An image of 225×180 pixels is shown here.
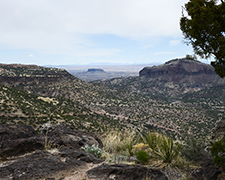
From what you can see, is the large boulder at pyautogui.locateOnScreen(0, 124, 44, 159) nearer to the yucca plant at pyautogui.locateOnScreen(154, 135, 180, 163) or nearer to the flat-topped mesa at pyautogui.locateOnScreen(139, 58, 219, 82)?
the yucca plant at pyautogui.locateOnScreen(154, 135, 180, 163)

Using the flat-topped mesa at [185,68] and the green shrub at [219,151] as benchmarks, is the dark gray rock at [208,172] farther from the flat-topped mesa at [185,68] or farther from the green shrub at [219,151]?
the flat-topped mesa at [185,68]

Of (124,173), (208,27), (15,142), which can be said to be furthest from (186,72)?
(15,142)

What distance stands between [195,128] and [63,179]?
47.7m

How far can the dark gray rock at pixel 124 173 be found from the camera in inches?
217

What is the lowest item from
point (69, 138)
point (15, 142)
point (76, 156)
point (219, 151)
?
point (69, 138)

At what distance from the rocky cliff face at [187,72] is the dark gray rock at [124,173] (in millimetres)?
145259

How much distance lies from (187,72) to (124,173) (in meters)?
152

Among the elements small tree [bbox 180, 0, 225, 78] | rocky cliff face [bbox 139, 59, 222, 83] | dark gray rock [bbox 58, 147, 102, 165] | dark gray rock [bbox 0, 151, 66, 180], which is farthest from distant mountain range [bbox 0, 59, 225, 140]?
rocky cliff face [bbox 139, 59, 222, 83]

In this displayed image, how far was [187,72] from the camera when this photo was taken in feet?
468

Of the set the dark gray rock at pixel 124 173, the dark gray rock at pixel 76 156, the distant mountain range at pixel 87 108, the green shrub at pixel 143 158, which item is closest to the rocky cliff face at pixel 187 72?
the distant mountain range at pixel 87 108

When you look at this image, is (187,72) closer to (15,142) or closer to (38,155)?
(15,142)

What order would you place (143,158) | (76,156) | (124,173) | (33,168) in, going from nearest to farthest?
(124,173)
(33,168)
(143,158)
(76,156)

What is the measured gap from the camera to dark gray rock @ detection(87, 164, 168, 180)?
552 centimetres

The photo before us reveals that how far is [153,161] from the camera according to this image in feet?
23.6
